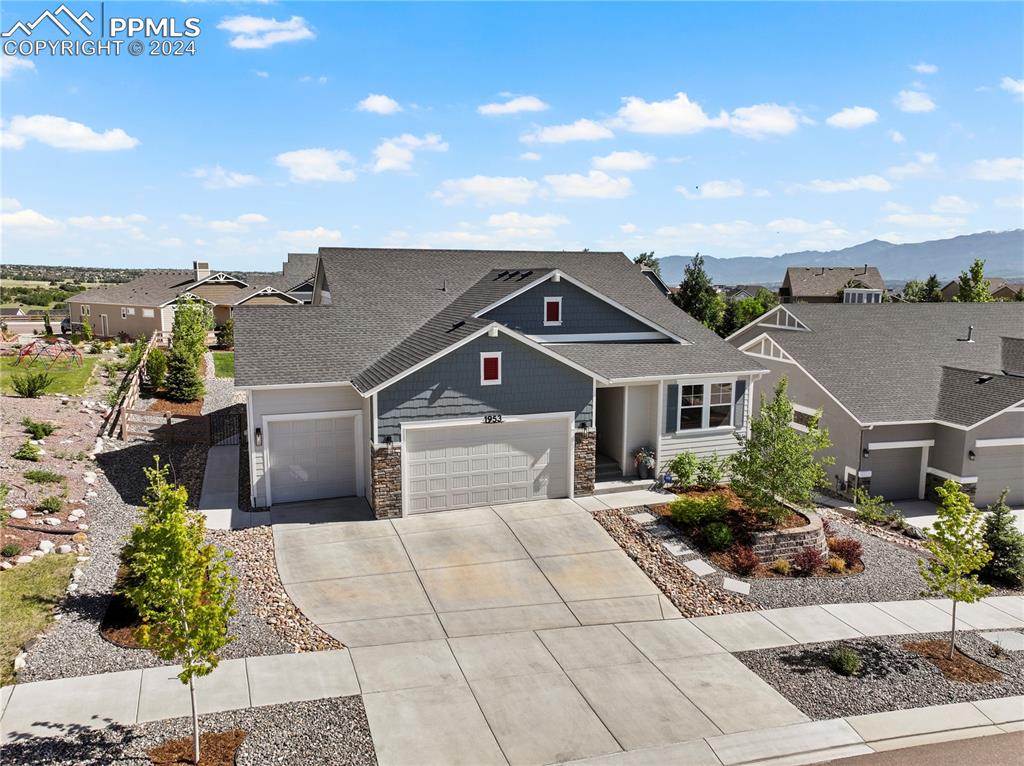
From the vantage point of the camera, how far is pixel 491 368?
56.9 feet

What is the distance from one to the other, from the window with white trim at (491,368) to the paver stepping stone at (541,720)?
26.1 feet

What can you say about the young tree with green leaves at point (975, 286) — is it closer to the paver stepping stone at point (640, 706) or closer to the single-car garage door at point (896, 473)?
the single-car garage door at point (896, 473)

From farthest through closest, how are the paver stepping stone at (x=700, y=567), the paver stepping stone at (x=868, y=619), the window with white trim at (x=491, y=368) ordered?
the window with white trim at (x=491, y=368) → the paver stepping stone at (x=700, y=567) → the paver stepping stone at (x=868, y=619)

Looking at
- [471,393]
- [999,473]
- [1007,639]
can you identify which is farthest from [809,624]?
[999,473]

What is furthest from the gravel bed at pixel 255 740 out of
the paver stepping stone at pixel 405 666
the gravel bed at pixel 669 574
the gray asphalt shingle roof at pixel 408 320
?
the gray asphalt shingle roof at pixel 408 320

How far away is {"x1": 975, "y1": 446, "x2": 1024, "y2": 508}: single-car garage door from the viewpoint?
834 inches

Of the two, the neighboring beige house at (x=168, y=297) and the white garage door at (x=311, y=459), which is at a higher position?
the neighboring beige house at (x=168, y=297)

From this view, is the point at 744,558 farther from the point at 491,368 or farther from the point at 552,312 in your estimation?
the point at 552,312

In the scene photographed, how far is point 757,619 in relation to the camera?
42.2 feet

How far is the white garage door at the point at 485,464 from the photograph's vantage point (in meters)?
17.1

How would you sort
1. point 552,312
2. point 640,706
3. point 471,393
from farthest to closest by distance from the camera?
point 552,312
point 471,393
point 640,706

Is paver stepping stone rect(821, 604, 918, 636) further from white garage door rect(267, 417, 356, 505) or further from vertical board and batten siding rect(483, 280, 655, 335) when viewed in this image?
white garage door rect(267, 417, 356, 505)

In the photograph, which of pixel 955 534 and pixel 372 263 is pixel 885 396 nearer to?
pixel 955 534

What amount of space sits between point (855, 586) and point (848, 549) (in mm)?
1455
